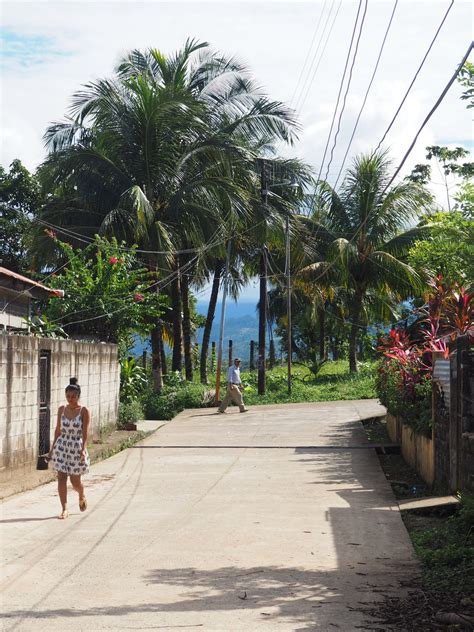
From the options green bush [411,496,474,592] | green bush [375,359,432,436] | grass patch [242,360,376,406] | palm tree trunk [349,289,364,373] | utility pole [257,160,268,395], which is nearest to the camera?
green bush [411,496,474,592]

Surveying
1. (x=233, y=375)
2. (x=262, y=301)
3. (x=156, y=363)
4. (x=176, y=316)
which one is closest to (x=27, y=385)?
(x=233, y=375)

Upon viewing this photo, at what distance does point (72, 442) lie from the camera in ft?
35.9

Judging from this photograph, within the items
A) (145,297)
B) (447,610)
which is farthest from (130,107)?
(447,610)

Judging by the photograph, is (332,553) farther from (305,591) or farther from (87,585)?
(87,585)

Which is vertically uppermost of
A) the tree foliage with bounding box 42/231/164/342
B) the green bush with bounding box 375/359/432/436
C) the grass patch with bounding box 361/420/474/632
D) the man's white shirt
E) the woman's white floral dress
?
the tree foliage with bounding box 42/231/164/342

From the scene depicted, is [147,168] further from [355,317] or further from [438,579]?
[438,579]

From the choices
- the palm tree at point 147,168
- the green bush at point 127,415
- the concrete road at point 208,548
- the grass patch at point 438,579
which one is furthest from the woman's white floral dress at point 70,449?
the palm tree at point 147,168

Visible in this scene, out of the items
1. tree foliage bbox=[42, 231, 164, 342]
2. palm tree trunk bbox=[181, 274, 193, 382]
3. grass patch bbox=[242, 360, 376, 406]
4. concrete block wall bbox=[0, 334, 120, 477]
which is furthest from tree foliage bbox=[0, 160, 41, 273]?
concrete block wall bbox=[0, 334, 120, 477]

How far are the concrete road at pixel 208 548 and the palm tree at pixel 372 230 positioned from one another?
67.8ft

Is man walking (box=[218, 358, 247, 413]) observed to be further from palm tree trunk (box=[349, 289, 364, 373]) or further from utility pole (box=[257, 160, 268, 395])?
palm tree trunk (box=[349, 289, 364, 373])

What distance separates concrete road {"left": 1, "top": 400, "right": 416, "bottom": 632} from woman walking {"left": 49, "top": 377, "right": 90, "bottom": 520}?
0.52 metres

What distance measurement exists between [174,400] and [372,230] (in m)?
12.7

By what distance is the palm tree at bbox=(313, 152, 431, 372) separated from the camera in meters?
36.9

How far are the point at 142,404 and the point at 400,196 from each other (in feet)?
49.2
